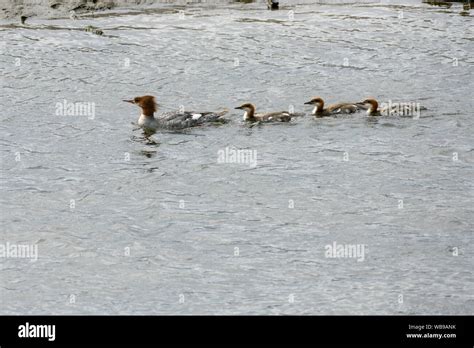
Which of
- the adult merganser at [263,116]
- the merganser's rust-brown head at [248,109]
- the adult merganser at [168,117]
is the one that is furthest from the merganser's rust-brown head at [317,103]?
the adult merganser at [168,117]

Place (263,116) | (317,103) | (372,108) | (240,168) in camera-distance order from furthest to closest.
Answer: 1. (317,103)
2. (372,108)
3. (263,116)
4. (240,168)

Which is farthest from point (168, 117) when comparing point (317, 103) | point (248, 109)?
point (317, 103)

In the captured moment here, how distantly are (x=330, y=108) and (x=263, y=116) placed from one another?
1304mm

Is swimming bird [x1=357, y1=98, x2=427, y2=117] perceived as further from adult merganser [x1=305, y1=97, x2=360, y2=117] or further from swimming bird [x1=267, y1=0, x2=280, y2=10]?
swimming bird [x1=267, y1=0, x2=280, y2=10]

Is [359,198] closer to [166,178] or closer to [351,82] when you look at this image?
[166,178]

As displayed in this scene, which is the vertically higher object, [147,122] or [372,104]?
[372,104]

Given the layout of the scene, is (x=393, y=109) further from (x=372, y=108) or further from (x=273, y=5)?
(x=273, y=5)

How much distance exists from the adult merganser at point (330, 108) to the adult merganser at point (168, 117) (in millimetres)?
1725

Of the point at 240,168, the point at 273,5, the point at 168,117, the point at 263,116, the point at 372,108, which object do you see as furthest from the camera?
the point at 273,5

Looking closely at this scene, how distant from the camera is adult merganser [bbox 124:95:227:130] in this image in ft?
61.8

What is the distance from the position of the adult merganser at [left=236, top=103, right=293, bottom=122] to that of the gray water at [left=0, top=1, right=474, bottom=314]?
0.24 meters

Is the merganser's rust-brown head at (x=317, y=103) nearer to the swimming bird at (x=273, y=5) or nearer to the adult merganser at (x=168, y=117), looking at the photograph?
the adult merganser at (x=168, y=117)

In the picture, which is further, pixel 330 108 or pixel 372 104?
pixel 330 108

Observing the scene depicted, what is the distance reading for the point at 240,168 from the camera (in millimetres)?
16344
